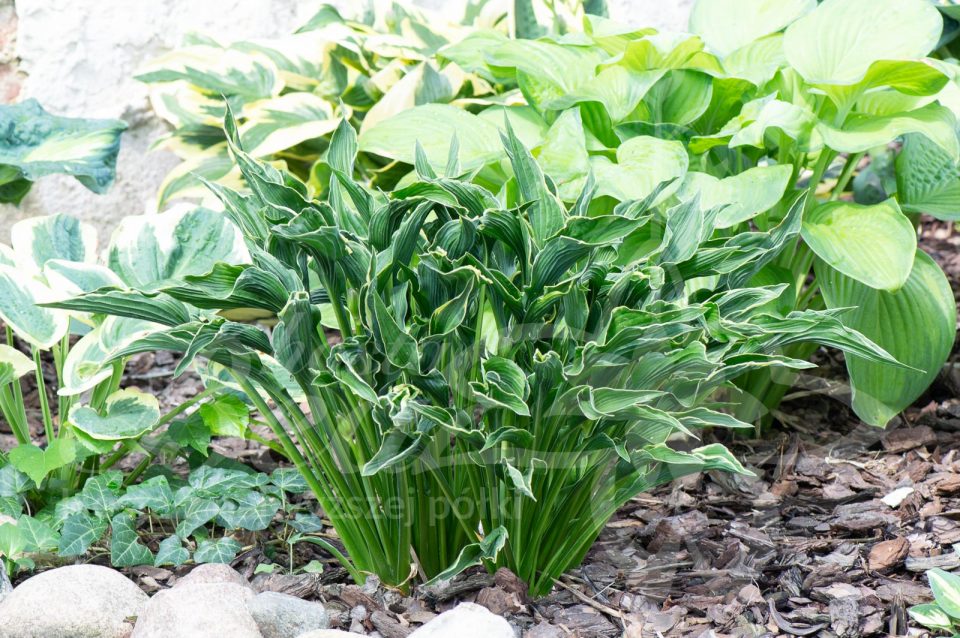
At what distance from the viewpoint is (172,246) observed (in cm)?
207

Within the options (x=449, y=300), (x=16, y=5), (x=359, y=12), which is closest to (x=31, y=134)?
(x=16, y=5)

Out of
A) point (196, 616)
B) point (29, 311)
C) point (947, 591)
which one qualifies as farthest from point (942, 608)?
point (29, 311)

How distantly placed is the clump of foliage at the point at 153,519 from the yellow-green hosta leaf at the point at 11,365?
19cm

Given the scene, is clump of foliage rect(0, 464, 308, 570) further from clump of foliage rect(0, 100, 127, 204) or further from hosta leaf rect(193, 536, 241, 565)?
clump of foliage rect(0, 100, 127, 204)

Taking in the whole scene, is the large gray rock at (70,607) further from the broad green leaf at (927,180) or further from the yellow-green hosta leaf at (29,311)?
the broad green leaf at (927,180)

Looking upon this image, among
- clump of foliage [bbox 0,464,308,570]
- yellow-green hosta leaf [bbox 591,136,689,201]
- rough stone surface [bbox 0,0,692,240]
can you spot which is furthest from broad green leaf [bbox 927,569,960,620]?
rough stone surface [bbox 0,0,692,240]

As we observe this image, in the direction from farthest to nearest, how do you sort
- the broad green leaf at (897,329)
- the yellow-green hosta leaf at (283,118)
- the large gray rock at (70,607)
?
1. the yellow-green hosta leaf at (283,118)
2. the broad green leaf at (897,329)
3. the large gray rock at (70,607)

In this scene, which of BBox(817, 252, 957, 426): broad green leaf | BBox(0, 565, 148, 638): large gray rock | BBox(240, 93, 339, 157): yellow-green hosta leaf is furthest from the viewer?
BBox(240, 93, 339, 157): yellow-green hosta leaf

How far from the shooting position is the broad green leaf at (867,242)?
1.88m

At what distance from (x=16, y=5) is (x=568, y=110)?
2.06m

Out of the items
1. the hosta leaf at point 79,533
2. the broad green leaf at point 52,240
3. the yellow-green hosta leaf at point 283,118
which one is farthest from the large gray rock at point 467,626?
the yellow-green hosta leaf at point 283,118

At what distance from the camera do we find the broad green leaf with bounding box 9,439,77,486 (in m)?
1.87

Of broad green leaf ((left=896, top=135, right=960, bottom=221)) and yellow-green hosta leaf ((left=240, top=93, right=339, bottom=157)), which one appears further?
yellow-green hosta leaf ((left=240, top=93, right=339, bottom=157))

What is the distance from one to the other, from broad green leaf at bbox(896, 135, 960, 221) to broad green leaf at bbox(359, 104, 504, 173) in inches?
38.5
